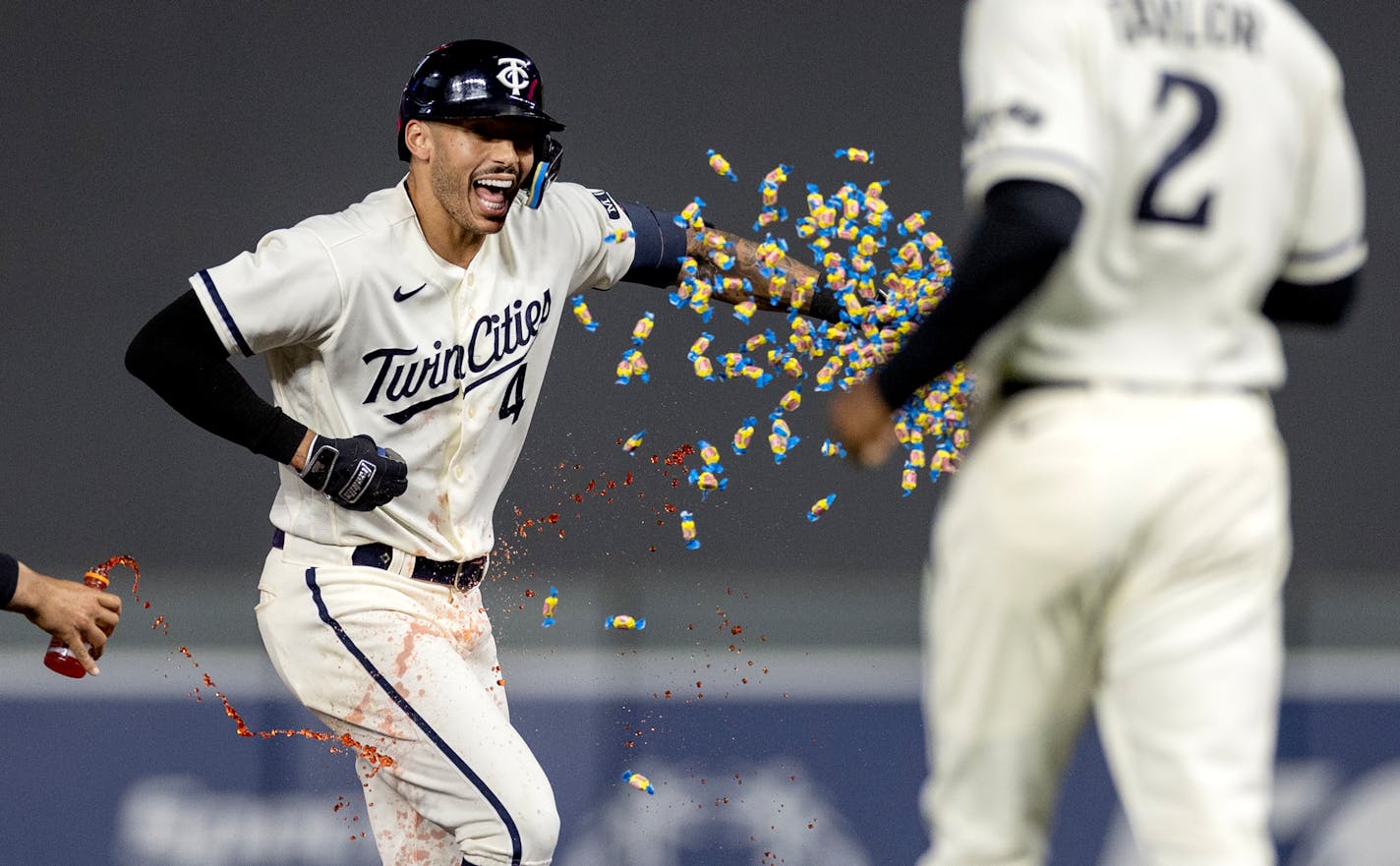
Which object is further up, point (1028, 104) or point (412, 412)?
point (1028, 104)

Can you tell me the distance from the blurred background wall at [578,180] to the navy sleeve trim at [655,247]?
1.26 m

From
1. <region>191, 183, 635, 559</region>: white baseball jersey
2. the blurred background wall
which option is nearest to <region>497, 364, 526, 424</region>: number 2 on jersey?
<region>191, 183, 635, 559</region>: white baseball jersey

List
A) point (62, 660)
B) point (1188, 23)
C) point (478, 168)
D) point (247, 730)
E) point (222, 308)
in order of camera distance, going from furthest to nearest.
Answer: point (247, 730) < point (478, 168) < point (222, 308) < point (62, 660) < point (1188, 23)

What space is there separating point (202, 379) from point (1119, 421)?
1.78 m

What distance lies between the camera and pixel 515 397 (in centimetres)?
343

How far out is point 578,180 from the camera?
16.1 ft

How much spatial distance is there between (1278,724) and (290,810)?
8.20ft

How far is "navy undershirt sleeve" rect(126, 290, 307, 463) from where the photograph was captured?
311 centimetres

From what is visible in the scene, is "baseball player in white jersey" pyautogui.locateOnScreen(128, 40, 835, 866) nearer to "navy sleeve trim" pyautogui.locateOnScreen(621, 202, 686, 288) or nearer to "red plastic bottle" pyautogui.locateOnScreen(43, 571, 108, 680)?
"navy sleeve trim" pyautogui.locateOnScreen(621, 202, 686, 288)

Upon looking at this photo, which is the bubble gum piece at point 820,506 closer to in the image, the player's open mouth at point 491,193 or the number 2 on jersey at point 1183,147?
the player's open mouth at point 491,193

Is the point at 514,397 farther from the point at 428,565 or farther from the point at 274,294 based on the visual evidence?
the point at 274,294

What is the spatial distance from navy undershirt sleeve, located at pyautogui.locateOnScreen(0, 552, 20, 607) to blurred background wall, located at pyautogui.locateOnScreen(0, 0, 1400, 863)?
2.07m

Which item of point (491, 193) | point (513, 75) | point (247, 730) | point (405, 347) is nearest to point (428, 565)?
point (405, 347)

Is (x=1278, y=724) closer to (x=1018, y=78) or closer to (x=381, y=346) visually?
(x=381, y=346)
